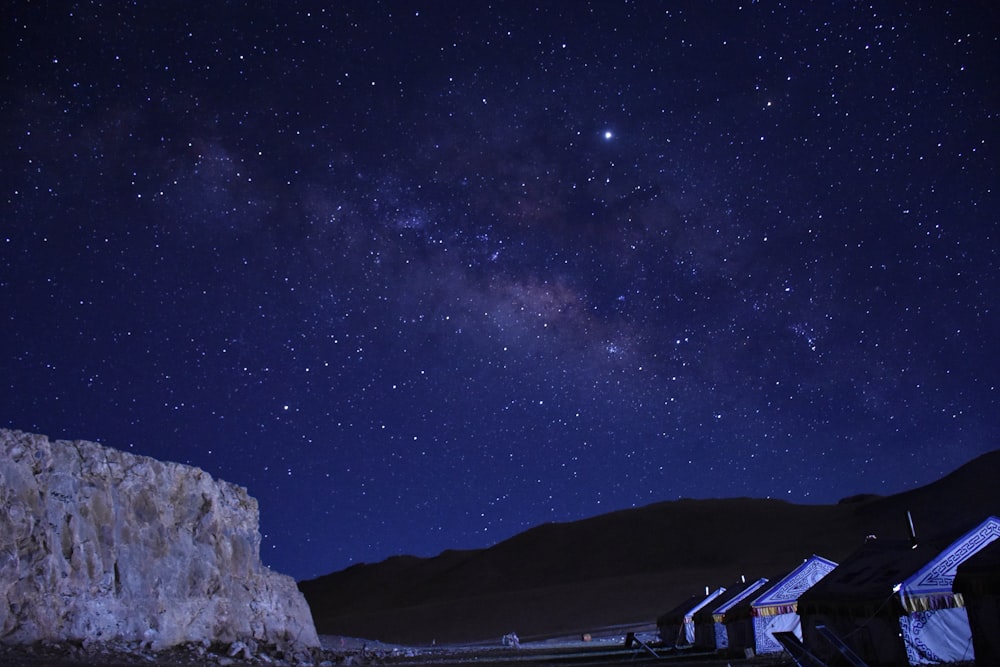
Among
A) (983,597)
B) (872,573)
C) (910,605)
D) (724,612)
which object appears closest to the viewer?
(983,597)

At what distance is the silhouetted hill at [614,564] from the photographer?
7981 cm

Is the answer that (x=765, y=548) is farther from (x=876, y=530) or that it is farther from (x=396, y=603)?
(x=396, y=603)

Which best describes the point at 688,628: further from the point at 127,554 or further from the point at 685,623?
the point at 127,554

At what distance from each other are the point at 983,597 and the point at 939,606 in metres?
2.22

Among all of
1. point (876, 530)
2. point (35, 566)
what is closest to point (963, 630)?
point (35, 566)

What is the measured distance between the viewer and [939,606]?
18.0m

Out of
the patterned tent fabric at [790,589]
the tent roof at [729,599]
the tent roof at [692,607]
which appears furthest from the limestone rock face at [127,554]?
the patterned tent fabric at [790,589]

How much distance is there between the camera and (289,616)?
138ft

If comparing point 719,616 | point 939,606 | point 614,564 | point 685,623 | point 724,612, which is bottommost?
point 685,623

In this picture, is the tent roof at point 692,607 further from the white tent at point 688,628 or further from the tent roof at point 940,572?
the tent roof at point 940,572

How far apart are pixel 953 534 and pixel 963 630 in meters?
2.61

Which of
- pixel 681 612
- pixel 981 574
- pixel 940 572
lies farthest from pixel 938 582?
pixel 681 612

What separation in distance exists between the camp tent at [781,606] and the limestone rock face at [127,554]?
23.4 meters

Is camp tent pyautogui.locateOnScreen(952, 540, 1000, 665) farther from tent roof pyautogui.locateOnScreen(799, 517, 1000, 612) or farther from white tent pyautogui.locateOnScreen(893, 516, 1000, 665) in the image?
tent roof pyautogui.locateOnScreen(799, 517, 1000, 612)
